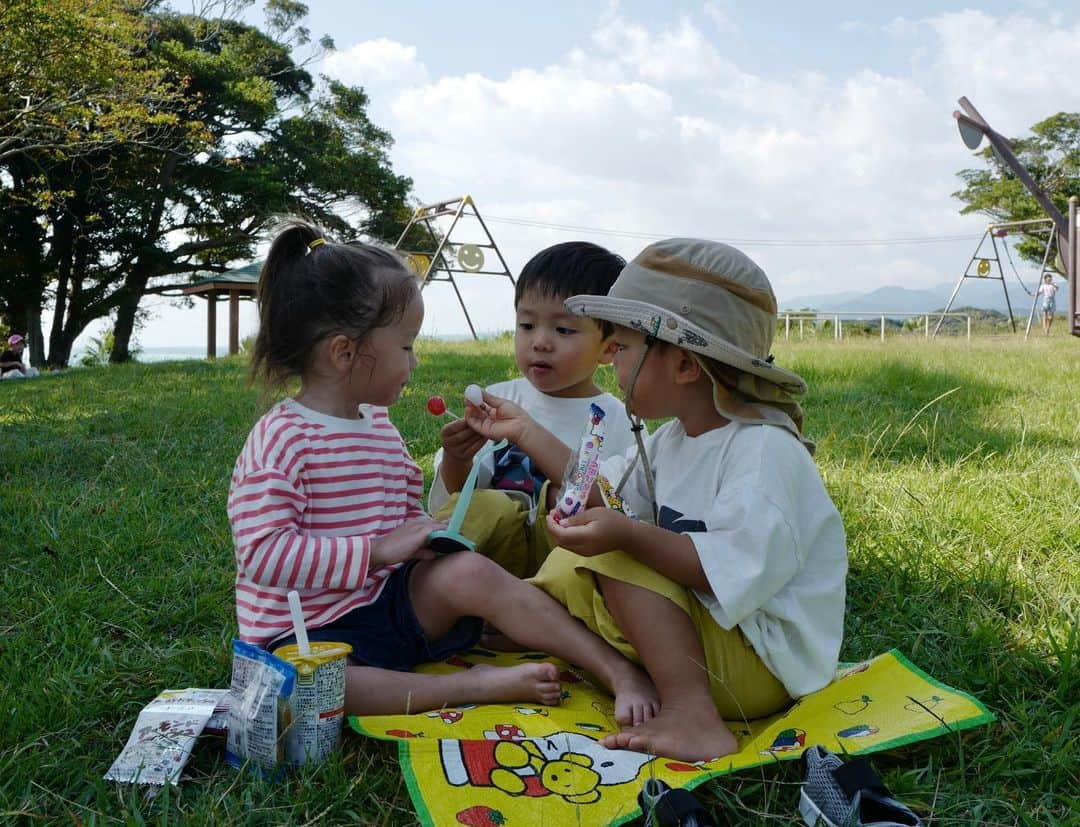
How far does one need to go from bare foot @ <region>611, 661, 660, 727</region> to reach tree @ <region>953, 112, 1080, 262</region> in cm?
A: 2945

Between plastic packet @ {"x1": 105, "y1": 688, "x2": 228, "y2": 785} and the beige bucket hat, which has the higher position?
the beige bucket hat

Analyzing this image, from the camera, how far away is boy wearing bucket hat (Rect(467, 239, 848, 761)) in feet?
5.16

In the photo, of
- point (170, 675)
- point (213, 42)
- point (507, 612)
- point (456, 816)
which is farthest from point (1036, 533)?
point (213, 42)

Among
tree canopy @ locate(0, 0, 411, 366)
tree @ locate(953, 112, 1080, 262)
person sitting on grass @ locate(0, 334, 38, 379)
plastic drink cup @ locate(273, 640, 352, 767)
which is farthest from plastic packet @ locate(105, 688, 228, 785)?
tree @ locate(953, 112, 1080, 262)

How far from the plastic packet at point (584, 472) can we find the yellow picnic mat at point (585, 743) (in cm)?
39

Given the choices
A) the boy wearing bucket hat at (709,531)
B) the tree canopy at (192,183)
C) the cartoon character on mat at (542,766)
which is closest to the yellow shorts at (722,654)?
the boy wearing bucket hat at (709,531)

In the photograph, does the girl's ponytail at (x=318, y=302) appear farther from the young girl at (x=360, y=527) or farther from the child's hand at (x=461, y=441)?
→ the child's hand at (x=461, y=441)

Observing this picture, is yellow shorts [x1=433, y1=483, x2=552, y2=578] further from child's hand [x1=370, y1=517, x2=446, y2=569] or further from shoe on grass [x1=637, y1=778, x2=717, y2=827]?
shoe on grass [x1=637, y1=778, x2=717, y2=827]

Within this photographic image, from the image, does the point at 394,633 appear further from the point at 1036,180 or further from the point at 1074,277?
the point at 1036,180

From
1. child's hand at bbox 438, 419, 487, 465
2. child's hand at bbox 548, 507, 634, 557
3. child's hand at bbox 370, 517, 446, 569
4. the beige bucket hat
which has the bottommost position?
child's hand at bbox 370, 517, 446, 569

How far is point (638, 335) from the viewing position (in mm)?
1802

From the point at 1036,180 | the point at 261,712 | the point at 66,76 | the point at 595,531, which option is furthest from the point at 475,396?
the point at 1036,180

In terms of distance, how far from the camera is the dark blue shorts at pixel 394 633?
5.94 feet

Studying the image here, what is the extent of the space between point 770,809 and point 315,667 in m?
0.76
